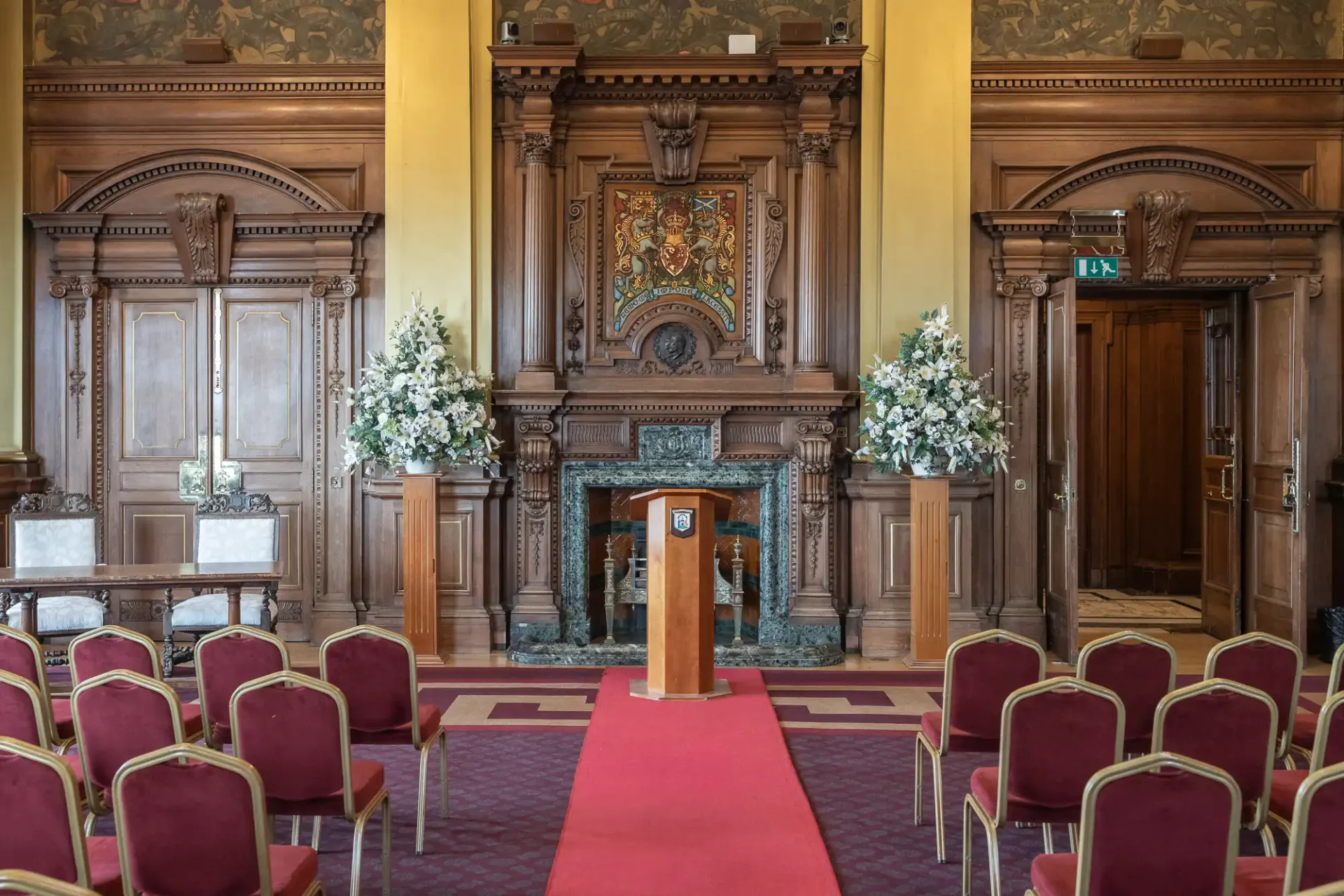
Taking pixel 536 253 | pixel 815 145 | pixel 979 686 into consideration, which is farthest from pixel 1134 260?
pixel 979 686

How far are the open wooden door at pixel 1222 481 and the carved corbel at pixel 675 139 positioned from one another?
4319mm

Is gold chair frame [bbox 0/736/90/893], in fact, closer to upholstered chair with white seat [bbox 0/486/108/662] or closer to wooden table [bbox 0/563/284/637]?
wooden table [bbox 0/563/284/637]

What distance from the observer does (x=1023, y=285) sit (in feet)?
28.4

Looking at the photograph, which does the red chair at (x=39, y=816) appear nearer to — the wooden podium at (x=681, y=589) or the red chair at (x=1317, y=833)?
the red chair at (x=1317, y=833)

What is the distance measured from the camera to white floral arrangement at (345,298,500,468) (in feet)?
26.0

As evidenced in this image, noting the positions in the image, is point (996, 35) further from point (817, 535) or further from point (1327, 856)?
point (1327, 856)

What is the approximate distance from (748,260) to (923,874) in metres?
5.31

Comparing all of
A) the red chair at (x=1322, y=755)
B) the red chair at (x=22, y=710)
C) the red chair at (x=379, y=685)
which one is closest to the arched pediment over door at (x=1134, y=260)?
the red chair at (x=1322, y=755)

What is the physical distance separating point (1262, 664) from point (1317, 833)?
70.4 inches

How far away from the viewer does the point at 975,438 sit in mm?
7809

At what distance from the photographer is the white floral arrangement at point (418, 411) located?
7.91 m

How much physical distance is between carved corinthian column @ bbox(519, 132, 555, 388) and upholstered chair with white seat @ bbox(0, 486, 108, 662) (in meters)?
3.13

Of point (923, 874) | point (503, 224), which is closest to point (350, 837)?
point (923, 874)

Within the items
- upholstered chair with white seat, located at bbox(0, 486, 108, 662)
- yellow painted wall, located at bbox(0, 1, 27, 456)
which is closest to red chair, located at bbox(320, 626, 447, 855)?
upholstered chair with white seat, located at bbox(0, 486, 108, 662)
